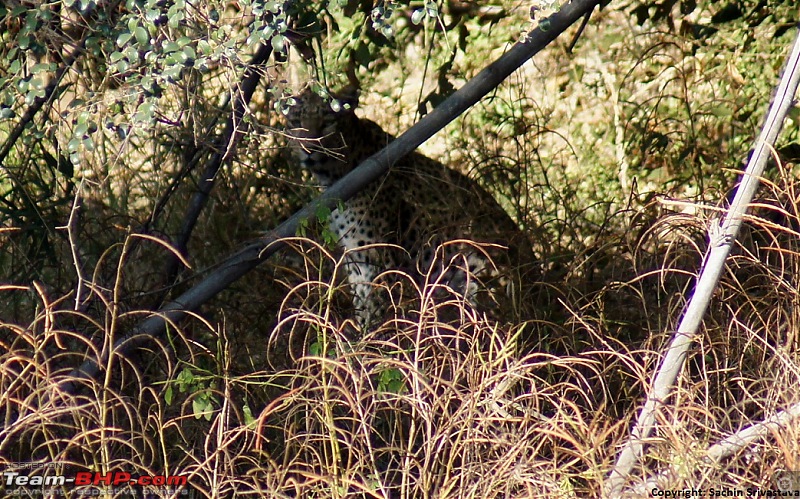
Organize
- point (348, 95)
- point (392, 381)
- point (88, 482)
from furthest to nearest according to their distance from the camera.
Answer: point (348, 95) < point (392, 381) < point (88, 482)

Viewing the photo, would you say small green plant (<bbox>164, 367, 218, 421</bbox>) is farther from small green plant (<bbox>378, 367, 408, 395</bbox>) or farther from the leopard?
the leopard

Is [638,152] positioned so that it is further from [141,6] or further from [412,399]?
[141,6]

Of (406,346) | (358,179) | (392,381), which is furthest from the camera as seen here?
(358,179)

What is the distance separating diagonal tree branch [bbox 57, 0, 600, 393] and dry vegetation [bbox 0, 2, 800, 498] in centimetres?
11

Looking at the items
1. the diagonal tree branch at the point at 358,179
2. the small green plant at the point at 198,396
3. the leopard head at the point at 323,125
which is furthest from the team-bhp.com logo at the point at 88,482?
the leopard head at the point at 323,125

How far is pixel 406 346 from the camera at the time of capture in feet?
10.6

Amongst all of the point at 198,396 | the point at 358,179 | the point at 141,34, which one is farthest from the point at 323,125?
the point at 141,34

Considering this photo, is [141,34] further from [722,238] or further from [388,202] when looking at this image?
[388,202]

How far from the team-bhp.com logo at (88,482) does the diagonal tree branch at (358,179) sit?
46 centimetres

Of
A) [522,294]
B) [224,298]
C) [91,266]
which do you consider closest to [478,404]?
[522,294]

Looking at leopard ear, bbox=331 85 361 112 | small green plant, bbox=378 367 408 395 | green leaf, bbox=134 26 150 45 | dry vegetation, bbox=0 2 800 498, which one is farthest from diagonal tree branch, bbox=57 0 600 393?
leopard ear, bbox=331 85 361 112

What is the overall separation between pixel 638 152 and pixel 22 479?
3.89m

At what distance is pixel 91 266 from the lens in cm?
401

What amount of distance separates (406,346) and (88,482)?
3.66ft
